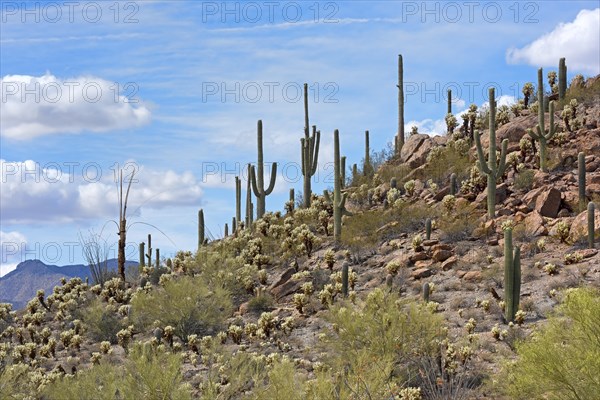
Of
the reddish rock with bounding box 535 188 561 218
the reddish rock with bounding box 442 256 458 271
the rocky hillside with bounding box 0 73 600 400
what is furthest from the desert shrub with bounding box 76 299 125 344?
the reddish rock with bounding box 535 188 561 218

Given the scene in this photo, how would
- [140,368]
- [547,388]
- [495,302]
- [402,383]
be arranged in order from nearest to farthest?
1. [547,388]
2. [140,368]
3. [402,383]
4. [495,302]

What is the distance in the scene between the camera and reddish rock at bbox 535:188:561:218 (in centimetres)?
2420

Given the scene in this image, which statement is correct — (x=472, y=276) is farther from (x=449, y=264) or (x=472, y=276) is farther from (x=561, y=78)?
(x=561, y=78)

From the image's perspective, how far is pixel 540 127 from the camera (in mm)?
26578

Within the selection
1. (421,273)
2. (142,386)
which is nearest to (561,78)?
(421,273)

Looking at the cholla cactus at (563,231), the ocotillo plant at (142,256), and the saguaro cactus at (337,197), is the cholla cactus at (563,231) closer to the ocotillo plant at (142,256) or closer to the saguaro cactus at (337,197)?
the saguaro cactus at (337,197)

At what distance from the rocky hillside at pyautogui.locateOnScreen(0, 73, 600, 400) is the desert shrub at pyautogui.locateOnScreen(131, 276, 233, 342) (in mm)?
53

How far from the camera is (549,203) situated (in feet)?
79.6

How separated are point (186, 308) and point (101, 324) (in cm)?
347

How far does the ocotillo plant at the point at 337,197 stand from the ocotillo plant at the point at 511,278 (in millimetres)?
8533

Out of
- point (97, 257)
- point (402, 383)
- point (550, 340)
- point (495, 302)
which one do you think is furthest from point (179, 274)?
point (550, 340)

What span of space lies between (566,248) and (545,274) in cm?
185

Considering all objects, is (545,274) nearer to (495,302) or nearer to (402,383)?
(495,302)

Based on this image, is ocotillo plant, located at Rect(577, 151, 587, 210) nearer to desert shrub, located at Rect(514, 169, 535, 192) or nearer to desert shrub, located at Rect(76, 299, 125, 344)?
desert shrub, located at Rect(514, 169, 535, 192)
